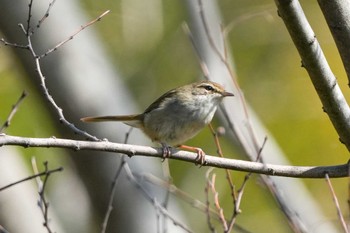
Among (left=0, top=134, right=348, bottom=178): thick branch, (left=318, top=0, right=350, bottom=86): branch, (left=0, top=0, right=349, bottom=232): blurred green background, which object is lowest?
(left=0, top=0, right=349, bottom=232): blurred green background

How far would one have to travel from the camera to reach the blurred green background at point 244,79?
11.3 meters

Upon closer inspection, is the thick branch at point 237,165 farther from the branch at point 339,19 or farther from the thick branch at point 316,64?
the branch at point 339,19

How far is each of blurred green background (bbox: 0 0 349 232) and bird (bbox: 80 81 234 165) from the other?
4.45 metres

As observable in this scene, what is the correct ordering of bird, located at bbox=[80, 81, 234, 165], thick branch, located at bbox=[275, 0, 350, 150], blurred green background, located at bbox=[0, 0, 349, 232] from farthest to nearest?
blurred green background, located at bbox=[0, 0, 349, 232] → bird, located at bbox=[80, 81, 234, 165] → thick branch, located at bbox=[275, 0, 350, 150]

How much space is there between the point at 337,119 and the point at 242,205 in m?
8.22

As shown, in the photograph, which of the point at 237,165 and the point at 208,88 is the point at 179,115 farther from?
the point at 237,165

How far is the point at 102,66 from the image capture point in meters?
7.51

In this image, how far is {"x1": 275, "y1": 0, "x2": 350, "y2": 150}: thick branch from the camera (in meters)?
3.59

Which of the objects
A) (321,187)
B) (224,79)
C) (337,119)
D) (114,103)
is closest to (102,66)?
(114,103)

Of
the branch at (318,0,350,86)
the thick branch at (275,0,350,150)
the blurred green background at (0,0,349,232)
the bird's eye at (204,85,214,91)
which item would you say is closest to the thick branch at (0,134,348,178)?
the thick branch at (275,0,350,150)

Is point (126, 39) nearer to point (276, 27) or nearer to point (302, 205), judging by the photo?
point (276, 27)

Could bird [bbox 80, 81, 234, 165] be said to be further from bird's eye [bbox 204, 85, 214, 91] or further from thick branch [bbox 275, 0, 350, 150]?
thick branch [bbox 275, 0, 350, 150]

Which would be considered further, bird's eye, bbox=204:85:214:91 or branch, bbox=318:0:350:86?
bird's eye, bbox=204:85:214:91

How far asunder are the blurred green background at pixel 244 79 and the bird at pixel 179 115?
4.45 meters
